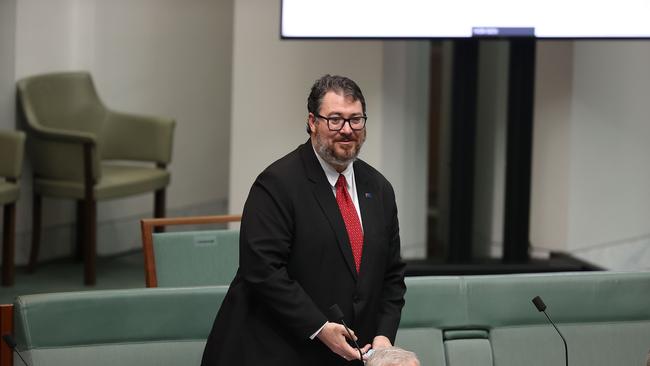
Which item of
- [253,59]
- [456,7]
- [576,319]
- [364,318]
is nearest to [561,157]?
[456,7]

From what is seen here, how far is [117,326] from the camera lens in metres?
3.45

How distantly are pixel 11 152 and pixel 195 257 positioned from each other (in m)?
2.32

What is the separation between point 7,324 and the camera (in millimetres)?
3352

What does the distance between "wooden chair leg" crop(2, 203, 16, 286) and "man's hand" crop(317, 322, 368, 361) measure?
3800mm

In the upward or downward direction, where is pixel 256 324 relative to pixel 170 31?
downward

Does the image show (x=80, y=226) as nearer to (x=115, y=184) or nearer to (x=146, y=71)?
(x=115, y=184)

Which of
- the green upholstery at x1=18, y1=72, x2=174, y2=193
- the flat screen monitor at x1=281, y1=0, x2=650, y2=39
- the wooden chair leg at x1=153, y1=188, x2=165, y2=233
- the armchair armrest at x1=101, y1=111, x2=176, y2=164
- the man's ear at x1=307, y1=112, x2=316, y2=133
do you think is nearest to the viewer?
the man's ear at x1=307, y1=112, x2=316, y2=133

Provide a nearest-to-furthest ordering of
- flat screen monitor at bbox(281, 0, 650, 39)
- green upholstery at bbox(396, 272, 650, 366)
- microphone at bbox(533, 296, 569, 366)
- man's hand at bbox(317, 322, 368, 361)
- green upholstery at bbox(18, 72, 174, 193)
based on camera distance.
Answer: man's hand at bbox(317, 322, 368, 361) → microphone at bbox(533, 296, 569, 366) → green upholstery at bbox(396, 272, 650, 366) → flat screen monitor at bbox(281, 0, 650, 39) → green upholstery at bbox(18, 72, 174, 193)

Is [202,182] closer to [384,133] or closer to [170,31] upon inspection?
[170,31]

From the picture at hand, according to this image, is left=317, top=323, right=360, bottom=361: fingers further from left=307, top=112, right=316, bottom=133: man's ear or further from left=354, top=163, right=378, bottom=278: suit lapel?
left=307, top=112, right=316, bottom=133: man's ear

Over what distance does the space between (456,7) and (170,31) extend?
2.63 m

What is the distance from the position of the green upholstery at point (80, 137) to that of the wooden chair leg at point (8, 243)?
0.37 metres

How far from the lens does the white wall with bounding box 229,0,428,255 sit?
263 inches

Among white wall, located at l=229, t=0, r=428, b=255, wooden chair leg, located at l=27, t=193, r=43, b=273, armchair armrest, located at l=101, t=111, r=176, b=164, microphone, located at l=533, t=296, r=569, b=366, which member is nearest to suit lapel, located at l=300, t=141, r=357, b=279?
microphone, located at l=533, t=296, r=569, b=366
